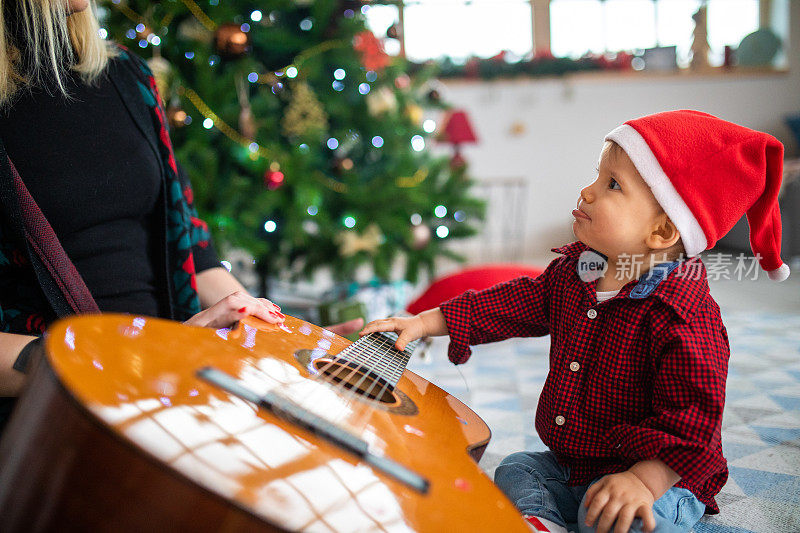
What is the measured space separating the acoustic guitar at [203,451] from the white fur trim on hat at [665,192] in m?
0.42

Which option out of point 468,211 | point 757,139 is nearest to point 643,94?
point 468,211

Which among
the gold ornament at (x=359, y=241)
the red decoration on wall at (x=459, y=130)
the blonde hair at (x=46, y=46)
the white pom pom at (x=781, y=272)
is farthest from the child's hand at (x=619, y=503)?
the red decoration on wall at (x=459, y=130)

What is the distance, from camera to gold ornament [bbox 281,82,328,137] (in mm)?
2201

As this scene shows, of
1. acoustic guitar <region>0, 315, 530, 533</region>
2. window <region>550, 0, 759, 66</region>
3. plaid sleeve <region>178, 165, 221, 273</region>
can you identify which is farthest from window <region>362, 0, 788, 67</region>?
acoustic guitar <region>0, 315, 530, 533</region>

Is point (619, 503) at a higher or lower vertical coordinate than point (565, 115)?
lower

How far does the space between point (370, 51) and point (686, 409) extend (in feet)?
6.50

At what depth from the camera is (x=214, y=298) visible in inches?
42.8

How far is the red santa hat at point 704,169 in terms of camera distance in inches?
29.5

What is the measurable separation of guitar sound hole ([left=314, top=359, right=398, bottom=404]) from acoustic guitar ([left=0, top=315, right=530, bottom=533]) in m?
0.04

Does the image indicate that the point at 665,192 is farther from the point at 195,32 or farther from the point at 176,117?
the point at 195,32

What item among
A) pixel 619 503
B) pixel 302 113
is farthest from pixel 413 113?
pixel 619 503

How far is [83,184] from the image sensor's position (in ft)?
2.96

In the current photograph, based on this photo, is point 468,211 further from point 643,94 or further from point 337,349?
point 643,94

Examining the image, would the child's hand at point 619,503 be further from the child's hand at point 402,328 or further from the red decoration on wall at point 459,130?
the red decoration on wall at point 459,130
